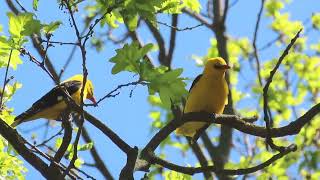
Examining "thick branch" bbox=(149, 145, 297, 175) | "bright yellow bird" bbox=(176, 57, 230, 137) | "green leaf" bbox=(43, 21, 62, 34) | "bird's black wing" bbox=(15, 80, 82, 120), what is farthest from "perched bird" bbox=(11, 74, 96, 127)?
"green leaf" bbox=(43, 21, 62, 34)

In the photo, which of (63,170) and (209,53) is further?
(209,53)

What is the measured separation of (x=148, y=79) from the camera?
9.64 ft

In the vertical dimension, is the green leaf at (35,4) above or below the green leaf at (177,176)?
above

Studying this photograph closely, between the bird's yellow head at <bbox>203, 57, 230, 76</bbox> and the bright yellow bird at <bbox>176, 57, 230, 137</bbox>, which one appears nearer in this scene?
the bright yellow bird at <bbox>176, 57, 230, 137</bbox>

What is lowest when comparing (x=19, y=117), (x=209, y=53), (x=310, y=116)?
(x=310, y=116)

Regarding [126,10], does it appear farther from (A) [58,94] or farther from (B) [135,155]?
(A) [58,94]

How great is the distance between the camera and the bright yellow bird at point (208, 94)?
5.46 meters

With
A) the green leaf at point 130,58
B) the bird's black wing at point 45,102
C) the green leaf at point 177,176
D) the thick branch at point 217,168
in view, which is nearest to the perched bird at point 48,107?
→ the bird's black wing at point 45,102

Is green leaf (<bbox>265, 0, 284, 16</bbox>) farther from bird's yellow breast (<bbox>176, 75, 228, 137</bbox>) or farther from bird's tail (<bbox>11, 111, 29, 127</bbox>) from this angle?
bird's tail (<bbox>11, 111, 29, 127</bbox>)

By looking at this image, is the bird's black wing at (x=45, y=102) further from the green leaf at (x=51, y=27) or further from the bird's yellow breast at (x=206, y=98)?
the green leaf at (x=51, y=27)

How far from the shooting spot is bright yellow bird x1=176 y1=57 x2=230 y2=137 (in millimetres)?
5461

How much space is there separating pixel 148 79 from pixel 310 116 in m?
1.12

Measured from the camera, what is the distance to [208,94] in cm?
544

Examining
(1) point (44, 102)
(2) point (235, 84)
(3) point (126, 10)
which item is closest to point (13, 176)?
(3) point (126, 10)
